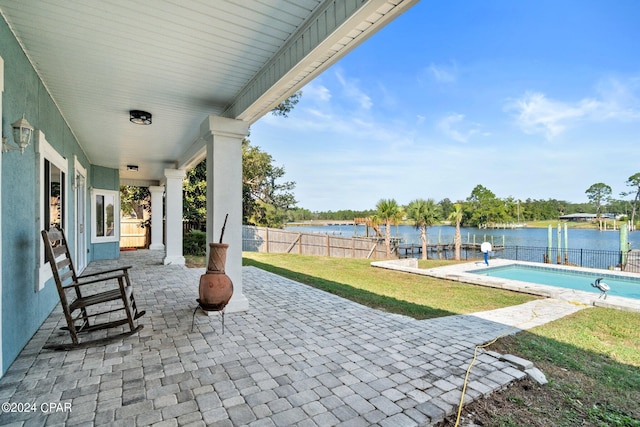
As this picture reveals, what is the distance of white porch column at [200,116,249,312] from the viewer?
4121mm

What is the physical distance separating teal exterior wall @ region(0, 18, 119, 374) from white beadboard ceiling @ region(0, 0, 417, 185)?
0.19 meters

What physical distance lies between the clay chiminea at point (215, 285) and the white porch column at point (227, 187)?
26.8 inches

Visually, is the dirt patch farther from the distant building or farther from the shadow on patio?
the distant building

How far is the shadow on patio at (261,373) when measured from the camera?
1.96 metres

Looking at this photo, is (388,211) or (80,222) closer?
(80,222)

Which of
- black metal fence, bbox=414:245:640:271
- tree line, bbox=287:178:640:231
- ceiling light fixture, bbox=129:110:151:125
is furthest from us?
tree line, bbox=287:178:640:231

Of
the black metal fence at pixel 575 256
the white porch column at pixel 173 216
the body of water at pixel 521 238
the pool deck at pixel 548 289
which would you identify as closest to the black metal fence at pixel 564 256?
the black metal fence at pixel 575 256

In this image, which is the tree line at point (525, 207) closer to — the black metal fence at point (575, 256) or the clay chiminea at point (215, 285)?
the black metal fence at point (575, 256)

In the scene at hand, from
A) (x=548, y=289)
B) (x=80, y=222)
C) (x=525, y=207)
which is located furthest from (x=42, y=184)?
(x=525, y=207)

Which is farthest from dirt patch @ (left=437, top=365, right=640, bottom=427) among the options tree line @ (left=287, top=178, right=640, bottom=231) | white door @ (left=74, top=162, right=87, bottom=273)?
tree line @ (left=287, top=178, right=640, bottom=231)

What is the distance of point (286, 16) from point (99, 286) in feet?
20.2

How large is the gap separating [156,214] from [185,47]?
10.3m

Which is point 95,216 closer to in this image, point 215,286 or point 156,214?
point 156,214

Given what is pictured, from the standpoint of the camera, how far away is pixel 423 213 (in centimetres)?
1590
